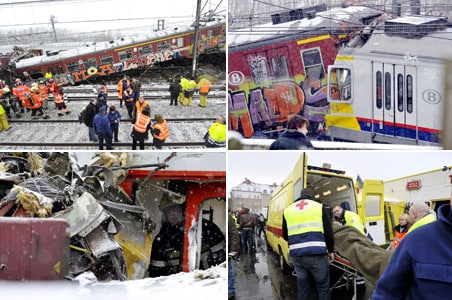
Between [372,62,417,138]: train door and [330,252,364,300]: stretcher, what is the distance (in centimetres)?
85

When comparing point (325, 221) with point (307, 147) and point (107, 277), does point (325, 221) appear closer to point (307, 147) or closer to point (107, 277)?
point (307, 147)

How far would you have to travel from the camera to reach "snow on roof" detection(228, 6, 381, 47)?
9.87 ft

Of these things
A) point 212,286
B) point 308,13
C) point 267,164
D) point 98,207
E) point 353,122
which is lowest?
point 212,286

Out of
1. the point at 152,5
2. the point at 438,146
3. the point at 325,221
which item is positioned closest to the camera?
the point at 325,221

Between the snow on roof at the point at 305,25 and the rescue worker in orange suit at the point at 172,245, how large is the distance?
52.4 inches

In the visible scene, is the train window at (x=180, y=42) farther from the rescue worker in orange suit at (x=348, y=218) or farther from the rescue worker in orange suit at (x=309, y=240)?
the rescue worker in orange suit at (x=348, y=218)

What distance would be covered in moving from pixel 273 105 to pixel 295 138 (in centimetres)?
26

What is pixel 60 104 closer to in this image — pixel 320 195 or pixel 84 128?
pixel 84 128

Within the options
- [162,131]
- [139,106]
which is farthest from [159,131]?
[139,106]

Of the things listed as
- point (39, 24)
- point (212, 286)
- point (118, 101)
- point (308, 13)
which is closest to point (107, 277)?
point (212, 286)

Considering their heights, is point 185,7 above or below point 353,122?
above

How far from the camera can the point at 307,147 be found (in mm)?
3082

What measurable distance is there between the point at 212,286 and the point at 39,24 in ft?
7.31

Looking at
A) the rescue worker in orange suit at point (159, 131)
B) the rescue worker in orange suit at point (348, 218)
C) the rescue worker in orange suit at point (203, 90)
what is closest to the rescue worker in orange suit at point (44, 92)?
the rescue worker in orange suit at point (159, 131)
